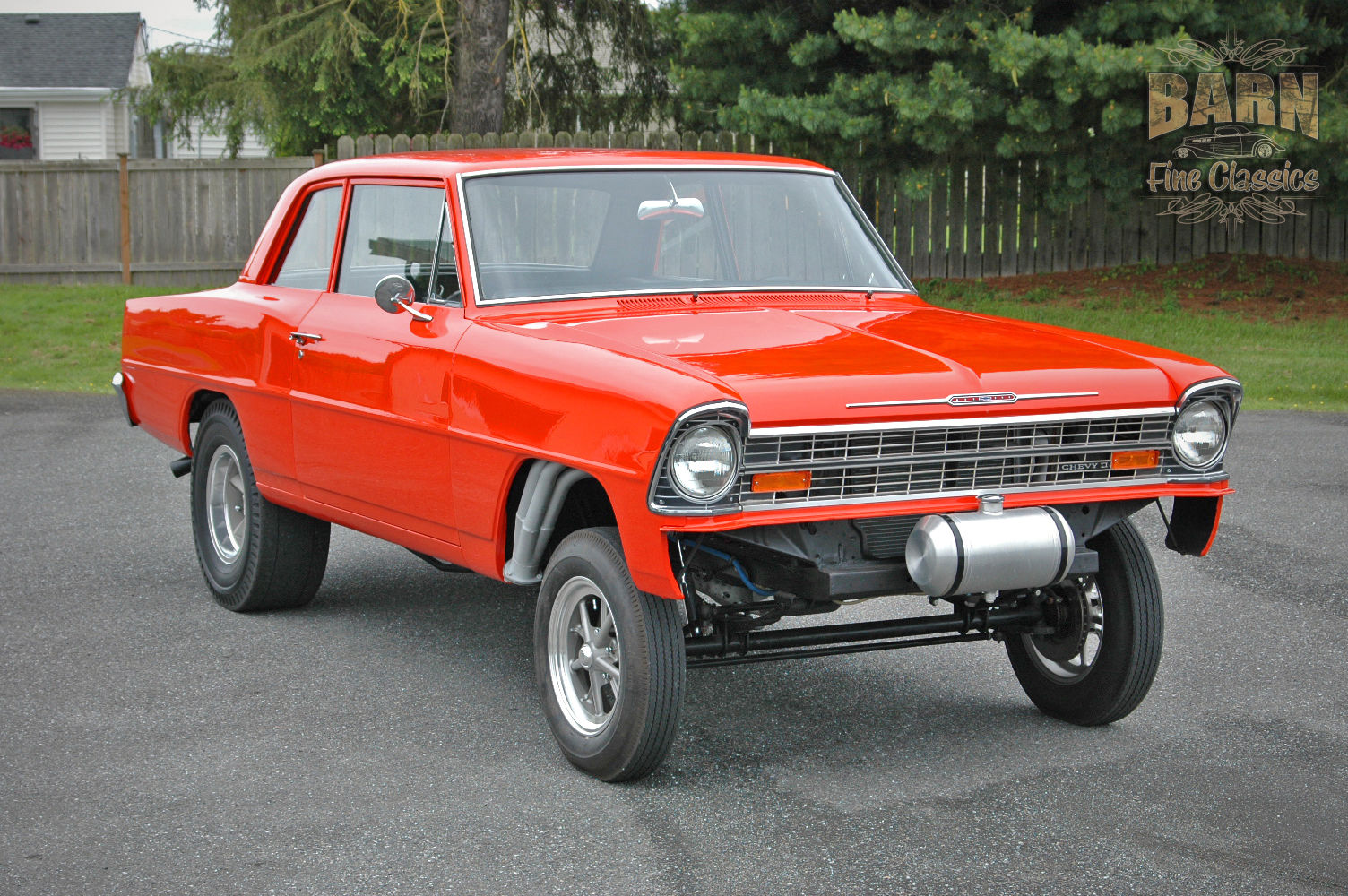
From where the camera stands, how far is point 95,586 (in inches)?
281

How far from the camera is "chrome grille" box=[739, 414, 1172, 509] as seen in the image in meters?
4.18

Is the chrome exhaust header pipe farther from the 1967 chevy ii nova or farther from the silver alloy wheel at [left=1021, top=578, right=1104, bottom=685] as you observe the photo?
the silver alloy wheel at [left=1021, top=578, right=1104, bottom=685]

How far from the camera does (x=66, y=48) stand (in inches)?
1292

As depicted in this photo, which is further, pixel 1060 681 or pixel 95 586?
pixel 95 586

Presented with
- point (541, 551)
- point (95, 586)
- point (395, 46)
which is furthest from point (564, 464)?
point (395, 46)

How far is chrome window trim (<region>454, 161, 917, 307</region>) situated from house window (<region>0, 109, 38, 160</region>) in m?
29.3

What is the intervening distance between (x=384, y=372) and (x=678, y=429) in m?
1.83

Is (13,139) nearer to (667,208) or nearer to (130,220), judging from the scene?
(130,220)

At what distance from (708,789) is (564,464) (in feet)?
3.52

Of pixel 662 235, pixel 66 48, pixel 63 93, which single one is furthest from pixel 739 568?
pixel 66 48

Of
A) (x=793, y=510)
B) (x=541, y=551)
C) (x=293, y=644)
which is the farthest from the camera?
(x=293, y=644)

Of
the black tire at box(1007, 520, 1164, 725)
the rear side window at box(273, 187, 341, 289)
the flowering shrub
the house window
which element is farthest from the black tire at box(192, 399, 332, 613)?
the flowering shrub

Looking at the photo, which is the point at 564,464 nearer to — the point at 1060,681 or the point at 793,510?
the point at 793,510

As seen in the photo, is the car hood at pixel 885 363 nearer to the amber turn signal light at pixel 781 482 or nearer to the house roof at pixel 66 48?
the amber turn signal light at pixel 781 482
